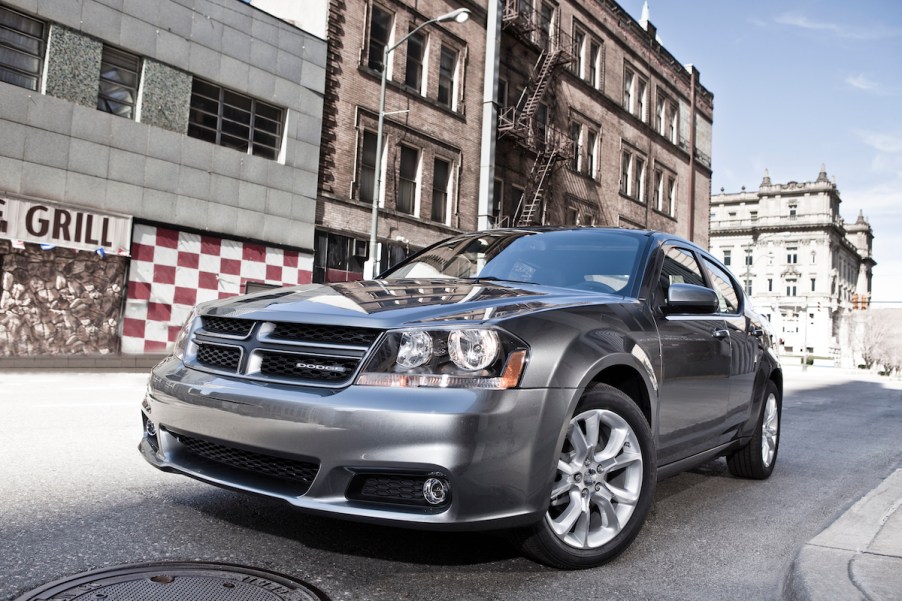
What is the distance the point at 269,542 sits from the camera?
3.14m

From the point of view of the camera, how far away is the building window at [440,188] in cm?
2177

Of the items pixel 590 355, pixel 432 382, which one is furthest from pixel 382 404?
pixel 590 355

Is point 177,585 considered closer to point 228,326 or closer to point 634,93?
point 228,326

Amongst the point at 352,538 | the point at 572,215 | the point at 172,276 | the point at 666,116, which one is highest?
the point at 666,116

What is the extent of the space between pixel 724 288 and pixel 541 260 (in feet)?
5.10

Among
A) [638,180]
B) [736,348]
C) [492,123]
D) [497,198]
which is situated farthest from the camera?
[638,180]

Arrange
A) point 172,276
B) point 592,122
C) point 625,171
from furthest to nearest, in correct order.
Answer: point 625,171, point 592,122, point 172,276

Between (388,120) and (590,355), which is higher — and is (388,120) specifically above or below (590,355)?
above

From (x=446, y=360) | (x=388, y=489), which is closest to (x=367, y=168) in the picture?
(x=446, y=360)

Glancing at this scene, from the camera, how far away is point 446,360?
271 cm

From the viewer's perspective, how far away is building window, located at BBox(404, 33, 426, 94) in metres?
20.7

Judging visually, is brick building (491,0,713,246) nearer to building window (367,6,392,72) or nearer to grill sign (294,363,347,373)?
building window (367,6,392,72)

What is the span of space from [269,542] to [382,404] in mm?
993

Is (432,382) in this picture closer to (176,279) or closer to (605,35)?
(176,279)
